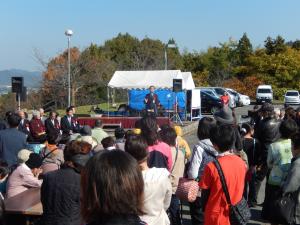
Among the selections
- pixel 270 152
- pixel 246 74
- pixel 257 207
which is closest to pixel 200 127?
pixel 270 152

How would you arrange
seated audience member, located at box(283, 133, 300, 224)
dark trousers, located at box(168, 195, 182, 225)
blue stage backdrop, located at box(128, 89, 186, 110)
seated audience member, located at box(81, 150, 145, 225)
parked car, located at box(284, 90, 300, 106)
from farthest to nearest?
parked car, located at box(284, 90, 300, 106) → blue stage backdrop, located at box(128, 89, 186, 110) → dark trousers, located at box(168, 195, 182, 225) → seated audience member, located at box(283, 133, 300, 224) → seated audience member, located at box(81, 150, 145, 225)

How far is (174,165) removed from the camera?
603 centimetres

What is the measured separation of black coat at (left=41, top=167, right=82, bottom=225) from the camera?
4.12 m

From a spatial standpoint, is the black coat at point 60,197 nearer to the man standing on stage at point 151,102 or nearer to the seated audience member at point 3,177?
the seated audience member at point 3,177

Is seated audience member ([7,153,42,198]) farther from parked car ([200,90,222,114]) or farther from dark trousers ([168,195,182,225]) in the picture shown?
parked car ([200,90,222,114])

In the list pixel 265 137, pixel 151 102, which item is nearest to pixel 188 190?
pixel 265 137

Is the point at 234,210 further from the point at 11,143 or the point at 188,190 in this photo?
the point at 11,143

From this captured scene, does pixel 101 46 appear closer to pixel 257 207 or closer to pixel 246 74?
pixel 246 74

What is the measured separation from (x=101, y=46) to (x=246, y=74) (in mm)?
16165

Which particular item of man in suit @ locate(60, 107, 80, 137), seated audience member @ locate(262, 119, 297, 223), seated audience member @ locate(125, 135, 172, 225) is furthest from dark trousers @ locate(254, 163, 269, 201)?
man in suit @ locate(60, 107, 80, 137)

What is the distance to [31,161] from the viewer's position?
6.01 metres

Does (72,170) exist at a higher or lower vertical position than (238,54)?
lower

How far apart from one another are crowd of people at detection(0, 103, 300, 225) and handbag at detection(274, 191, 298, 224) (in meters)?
0.04

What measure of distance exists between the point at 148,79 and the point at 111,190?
2396cm
